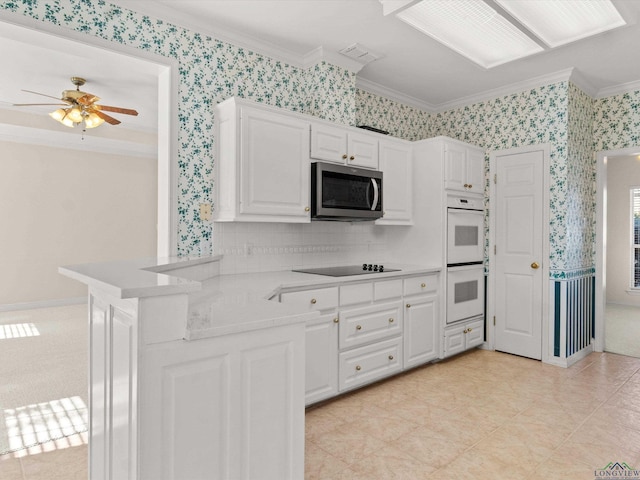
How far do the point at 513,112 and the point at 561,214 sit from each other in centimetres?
120

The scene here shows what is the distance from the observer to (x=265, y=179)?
2893 mm

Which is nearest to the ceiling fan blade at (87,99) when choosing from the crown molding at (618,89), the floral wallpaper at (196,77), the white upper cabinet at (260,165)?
the floral wallpaper at (196,77)

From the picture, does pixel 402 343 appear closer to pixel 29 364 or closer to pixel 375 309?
pixel 375 309

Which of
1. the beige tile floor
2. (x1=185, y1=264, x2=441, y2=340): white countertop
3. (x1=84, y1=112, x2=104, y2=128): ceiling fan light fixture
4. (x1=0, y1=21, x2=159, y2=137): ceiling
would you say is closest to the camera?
(x1=185, y1=264, x2=441, y2=340): white countertop

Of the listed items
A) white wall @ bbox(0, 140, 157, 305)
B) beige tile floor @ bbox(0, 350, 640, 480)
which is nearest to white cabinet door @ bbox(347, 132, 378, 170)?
beige tile floor @ bbox(0, 350, 640, 480)

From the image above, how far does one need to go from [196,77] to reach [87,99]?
7.64 ft

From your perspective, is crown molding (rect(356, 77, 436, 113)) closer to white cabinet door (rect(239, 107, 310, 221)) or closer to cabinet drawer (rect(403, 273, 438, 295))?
white cabinet door (rect(239, 107, 310, 221))

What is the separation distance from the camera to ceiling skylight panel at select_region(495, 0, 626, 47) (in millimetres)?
2594

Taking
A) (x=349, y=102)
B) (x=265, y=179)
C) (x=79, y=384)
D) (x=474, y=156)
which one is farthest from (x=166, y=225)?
(x=474, y=156)

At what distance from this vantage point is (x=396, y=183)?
3855 mm

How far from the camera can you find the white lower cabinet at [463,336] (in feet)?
12.8

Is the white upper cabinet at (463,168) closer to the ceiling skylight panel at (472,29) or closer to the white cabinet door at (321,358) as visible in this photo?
the ceiling skylight panel at (472,29)

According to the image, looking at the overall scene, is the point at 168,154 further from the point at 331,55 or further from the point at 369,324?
the point at 369,324

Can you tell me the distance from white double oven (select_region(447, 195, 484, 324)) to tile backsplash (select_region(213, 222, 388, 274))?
701 mm
